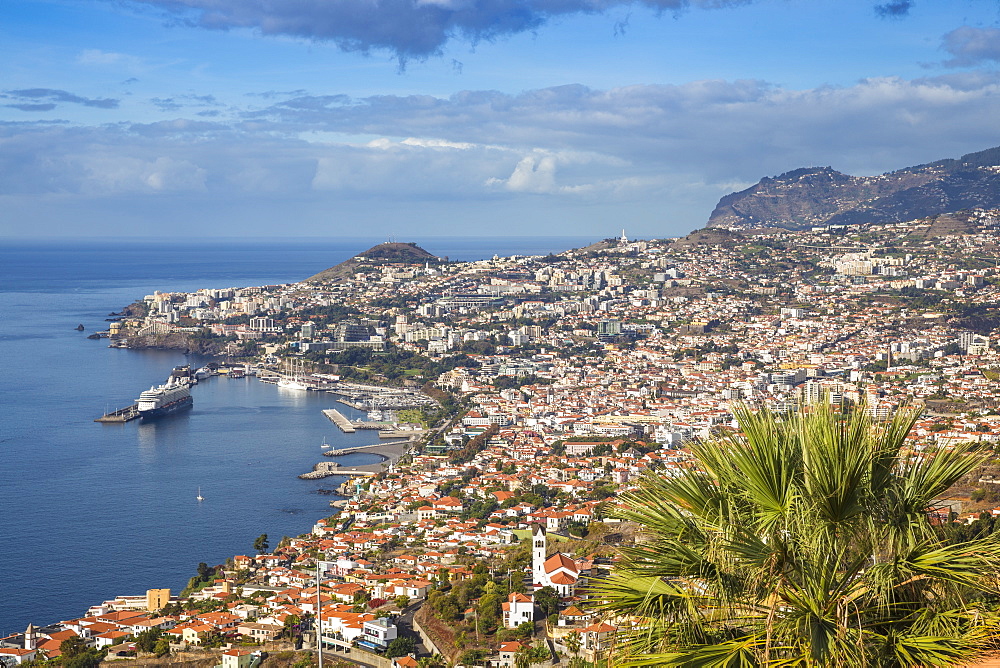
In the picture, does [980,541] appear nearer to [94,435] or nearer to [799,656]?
[799,656]

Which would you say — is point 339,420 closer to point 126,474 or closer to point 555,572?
point 126,474

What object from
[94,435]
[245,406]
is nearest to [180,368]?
[245,406]

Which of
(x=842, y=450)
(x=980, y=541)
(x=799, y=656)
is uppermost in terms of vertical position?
(x=842, y=450)

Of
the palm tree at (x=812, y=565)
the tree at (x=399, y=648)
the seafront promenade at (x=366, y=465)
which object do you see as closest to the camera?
the palm tree at (x=812, y=565)

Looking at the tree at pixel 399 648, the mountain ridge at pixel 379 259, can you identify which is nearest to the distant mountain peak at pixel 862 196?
the mountain ridge at pixel 379 259

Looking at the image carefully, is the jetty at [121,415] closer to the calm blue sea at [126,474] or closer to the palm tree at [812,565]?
the calm blue sea at [126,474]

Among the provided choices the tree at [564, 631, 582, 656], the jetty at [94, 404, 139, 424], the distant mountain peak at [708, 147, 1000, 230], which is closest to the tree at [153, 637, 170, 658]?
the tree at [564, 631, 582, 656]

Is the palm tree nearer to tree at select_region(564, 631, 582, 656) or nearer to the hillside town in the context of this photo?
the hillside town
